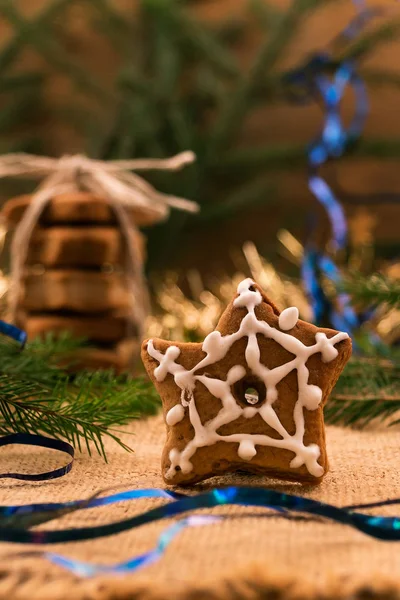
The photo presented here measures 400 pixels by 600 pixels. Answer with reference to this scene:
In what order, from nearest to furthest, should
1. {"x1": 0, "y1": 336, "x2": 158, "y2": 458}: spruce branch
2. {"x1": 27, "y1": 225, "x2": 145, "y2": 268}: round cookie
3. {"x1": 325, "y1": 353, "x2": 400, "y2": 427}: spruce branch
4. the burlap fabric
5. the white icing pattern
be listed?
the burlap fabric < the white icing pattern < {"x1": 0, "y1": 336, "x2": 158, "y2": 458}: spruce branch < {"x1": 325, "y1": 353, "x2": 400, "y2": 427}: spruce branch < {"x1": 27, "y1": 225, "x2": 145, "y2": 268}: round cookie

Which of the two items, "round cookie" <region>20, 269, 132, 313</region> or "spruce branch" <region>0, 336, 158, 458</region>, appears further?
"round cookie" <region>20, 269, 132, 313</region>

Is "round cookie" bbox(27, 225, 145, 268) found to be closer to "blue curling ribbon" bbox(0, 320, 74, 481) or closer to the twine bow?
the twine bow

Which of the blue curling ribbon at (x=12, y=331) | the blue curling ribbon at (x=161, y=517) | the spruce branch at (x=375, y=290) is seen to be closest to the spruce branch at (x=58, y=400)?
the blue curling ribbon at (x=12, y=331)

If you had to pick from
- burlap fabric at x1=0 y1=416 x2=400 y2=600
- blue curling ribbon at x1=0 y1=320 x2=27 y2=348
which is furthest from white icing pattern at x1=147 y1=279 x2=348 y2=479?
blue curling ribbon at x1=0 y1=320 x2=27 y2=348

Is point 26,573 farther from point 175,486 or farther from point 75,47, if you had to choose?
point 75,47

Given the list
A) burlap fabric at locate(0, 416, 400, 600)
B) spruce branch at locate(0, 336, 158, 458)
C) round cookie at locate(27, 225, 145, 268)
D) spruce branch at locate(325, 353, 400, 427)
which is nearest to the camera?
burlap fabric at locate(0, 416, 400, 600)

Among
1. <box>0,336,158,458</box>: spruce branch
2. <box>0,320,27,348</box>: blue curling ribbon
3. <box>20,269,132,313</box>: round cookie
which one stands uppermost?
<box>20,269,132,313</box>: round cookie

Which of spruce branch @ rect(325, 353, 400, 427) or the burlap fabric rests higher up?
spruce branch @ rect(325, 353, 400, 427)
